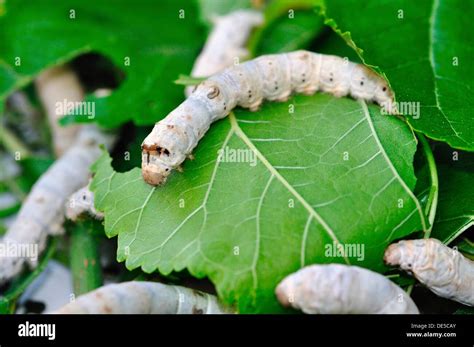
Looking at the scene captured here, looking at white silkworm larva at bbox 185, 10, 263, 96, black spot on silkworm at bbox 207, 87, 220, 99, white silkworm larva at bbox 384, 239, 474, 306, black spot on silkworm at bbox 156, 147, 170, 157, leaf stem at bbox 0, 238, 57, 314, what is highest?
white silkworm larva at bbox 185, 10, 263, 96

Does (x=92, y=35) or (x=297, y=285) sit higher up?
(x=92, y=35)

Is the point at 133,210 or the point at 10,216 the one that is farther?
the point at 10,216

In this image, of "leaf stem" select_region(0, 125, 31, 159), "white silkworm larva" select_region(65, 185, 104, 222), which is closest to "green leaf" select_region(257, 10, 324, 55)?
"white silkworm larva" select_region(65, 185, 104, 222)

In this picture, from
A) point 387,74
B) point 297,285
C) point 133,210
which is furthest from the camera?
point 387,74

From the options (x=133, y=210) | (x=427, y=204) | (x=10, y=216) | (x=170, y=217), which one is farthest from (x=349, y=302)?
A: (x=10, y=216)

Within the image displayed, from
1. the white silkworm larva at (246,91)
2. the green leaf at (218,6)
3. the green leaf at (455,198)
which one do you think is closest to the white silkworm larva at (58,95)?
the green leaf at (218,6)

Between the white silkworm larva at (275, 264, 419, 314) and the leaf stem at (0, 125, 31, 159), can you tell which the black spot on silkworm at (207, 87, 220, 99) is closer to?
the white silkworm larva at (275, 264, 419, 314)

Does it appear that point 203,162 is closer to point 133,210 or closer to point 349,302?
point 133,210
